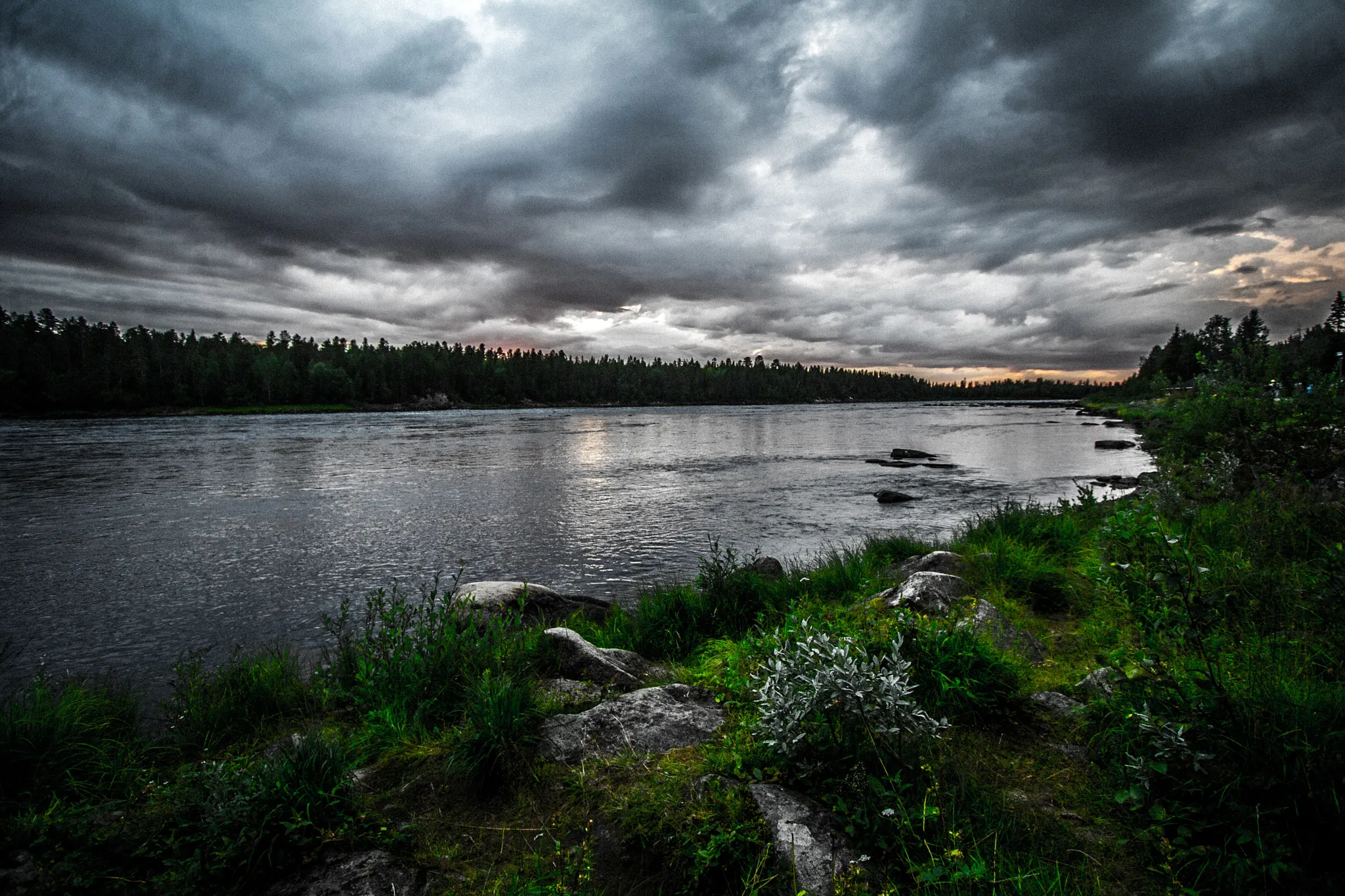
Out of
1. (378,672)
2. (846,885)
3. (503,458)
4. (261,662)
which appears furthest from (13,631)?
(503,458)

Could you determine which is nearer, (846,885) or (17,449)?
(846,885)

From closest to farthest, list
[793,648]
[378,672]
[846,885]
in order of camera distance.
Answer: [846,885] → [793,648] → [378,672]

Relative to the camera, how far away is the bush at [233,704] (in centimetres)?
553

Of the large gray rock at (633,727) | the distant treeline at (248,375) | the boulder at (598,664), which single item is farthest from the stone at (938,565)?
the distant treeline at (248,375)

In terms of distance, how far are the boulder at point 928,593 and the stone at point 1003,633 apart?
310 millimetres

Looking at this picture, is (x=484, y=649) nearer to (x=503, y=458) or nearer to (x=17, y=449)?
(x=503, y=458)

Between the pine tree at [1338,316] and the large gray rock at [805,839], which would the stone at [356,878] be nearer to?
the large gray rock at [805,839]

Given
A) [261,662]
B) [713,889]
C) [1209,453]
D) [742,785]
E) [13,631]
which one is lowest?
[13,631]

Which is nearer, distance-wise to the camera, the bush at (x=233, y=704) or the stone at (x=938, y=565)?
the bush at (x=233, y=704)

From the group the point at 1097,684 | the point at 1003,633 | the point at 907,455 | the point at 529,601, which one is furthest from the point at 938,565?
the point at 907,455

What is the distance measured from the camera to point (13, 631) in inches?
388

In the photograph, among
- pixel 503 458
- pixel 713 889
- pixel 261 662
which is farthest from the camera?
pixel 503 458

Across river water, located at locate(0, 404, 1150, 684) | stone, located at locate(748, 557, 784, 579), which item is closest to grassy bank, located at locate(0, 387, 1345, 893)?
stone, located at locate(748, 557, 784, 579)

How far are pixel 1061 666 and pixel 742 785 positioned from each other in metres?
3.71
